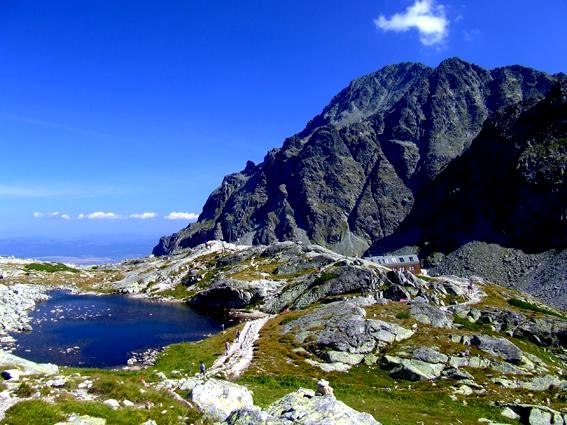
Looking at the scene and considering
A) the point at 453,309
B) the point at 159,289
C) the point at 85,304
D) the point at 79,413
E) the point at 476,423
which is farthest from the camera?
the point at 159,289

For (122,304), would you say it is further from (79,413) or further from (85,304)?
(79,413)

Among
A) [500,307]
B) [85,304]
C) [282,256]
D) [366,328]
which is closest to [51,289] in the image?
[85,304]

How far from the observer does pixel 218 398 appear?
2370cm

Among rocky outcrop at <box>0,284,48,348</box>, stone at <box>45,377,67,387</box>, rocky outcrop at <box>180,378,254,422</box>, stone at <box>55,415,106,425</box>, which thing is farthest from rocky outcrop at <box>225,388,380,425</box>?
rocky outcrop at <box>0,284,48,348</box>

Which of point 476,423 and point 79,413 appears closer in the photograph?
point 79,413

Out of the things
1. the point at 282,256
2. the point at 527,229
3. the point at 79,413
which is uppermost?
the point at 527,229

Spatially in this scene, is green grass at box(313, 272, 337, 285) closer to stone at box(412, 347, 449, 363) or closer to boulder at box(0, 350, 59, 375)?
stone at box(412, 347, 449, 363)

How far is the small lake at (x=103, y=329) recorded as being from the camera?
195 ft

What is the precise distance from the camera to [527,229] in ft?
643

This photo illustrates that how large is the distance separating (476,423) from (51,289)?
13694cm

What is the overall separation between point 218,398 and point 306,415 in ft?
23.1

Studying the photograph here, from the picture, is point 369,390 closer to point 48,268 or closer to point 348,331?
point 348,331

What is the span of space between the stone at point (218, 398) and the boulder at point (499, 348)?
4185cm

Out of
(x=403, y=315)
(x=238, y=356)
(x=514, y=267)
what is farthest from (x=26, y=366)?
(x=514, y=267)
